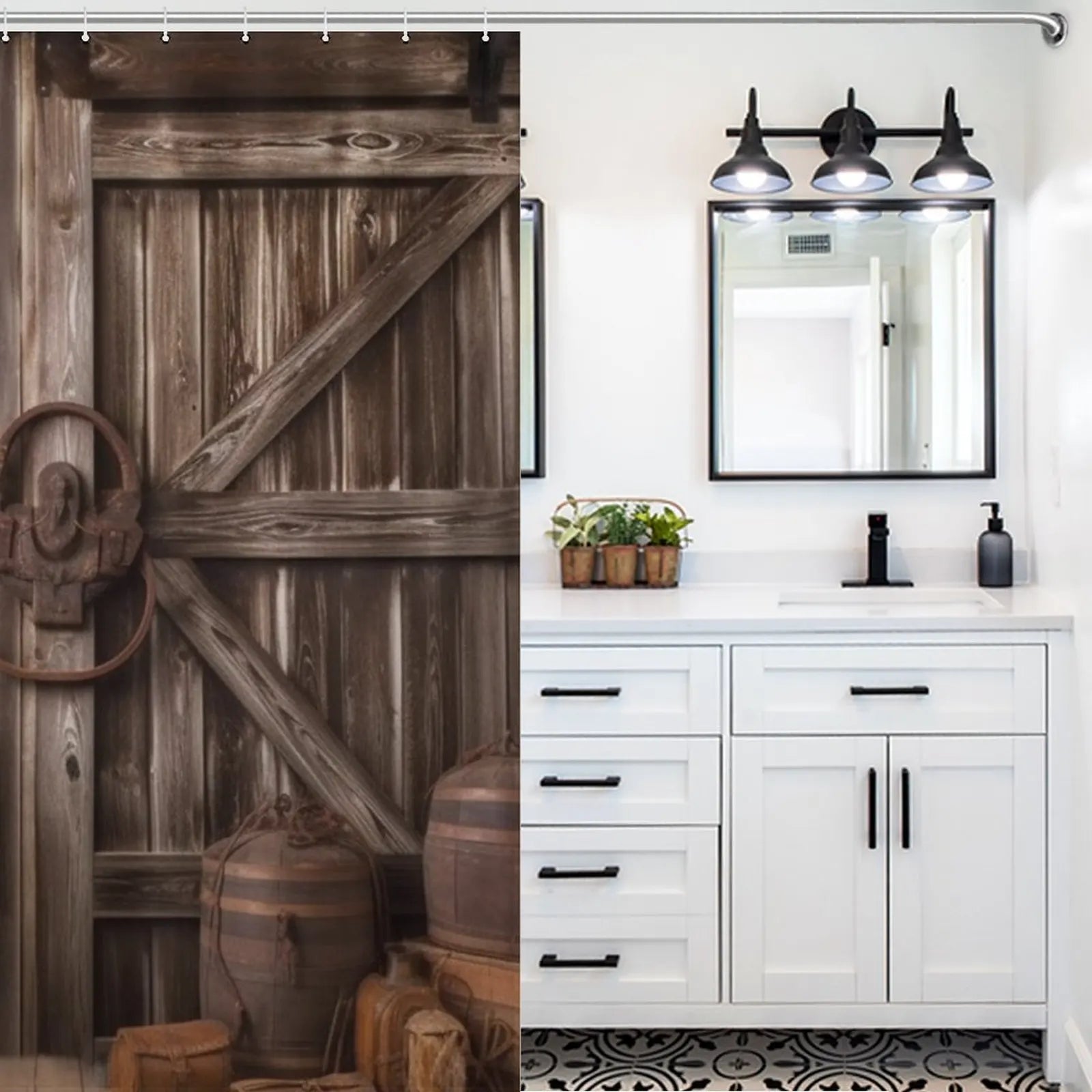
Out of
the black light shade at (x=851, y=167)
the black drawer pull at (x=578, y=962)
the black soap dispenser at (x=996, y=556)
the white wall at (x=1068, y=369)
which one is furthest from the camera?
the black soap dispenser at (x=996, y=556)

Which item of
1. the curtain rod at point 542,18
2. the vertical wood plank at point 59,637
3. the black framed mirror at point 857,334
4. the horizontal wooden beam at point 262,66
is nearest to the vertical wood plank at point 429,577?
the horizontal wooden beam at point 262,66

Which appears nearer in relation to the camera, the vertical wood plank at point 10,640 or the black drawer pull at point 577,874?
the vertical wood plank at point 10,640

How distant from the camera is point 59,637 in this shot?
5.61 ft

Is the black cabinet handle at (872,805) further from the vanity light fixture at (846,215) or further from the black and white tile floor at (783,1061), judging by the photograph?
the vanity light fixture at (846,215)

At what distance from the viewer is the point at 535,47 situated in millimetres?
2908

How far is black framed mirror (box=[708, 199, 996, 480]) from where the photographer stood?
9.45ft

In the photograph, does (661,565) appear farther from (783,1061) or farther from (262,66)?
(262,66)

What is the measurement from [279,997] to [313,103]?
1.20 m

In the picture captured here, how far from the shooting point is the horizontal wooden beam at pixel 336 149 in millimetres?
1691

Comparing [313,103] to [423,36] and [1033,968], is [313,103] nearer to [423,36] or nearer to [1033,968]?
[423,36]

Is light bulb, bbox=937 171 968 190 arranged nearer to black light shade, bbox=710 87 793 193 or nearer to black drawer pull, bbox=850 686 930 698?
black light shade, bbox=710 87 793 193

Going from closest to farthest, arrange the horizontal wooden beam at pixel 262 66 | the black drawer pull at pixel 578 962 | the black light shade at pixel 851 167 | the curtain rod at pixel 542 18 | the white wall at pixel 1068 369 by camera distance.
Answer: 1. the horizontal wooden beam at pixel 262 66
2. the curtain rod at pixel 542 18
3. the white wall at pixel 1068 369
4. the black drawer pull at pixel 578 962
5. the black light shade at pixel 851 167

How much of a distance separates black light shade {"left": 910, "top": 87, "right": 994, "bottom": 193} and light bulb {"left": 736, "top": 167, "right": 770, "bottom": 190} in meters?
0.36

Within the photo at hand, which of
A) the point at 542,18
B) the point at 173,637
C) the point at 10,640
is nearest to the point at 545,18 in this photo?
the point at 542,18
